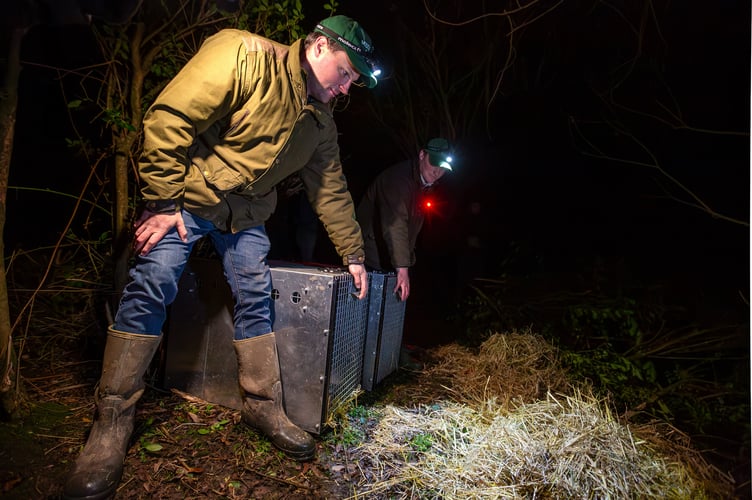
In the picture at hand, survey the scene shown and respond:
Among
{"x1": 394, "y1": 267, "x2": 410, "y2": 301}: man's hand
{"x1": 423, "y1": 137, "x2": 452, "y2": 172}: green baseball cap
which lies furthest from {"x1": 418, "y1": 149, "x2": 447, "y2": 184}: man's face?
{"x1": 394, "y1": 267, "x2": 410, "y2": 301}: man's hand

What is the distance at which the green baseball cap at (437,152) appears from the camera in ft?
11.5

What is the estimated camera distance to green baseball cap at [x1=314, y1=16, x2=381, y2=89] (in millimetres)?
1924

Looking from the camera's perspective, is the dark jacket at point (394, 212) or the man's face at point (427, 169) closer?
the dark jacket at point (394, 212)

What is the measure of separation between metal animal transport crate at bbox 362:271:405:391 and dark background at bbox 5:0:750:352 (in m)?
2.67

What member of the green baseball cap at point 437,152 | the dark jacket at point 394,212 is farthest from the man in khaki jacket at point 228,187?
the green baseball cap at point 437,152

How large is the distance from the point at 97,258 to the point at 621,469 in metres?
3.66

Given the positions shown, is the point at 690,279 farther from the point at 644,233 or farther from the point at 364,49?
the point at 364,49

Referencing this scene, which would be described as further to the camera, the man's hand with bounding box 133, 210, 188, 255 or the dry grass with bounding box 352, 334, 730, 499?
the dry grass with bounding box 352, 334, 730, 499

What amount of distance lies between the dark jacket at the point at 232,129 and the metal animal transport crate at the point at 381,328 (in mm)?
989

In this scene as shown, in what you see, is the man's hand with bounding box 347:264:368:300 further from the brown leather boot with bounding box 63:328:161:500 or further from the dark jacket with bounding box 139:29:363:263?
the brown leather boot with bounding box 63:328:161:500

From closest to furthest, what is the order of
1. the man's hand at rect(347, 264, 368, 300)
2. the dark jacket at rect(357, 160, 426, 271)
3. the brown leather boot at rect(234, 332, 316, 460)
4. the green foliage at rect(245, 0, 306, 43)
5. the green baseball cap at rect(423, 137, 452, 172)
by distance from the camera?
1. the brown leather boot at rect(234, 332, 316, 460)
2. the man's hand at rect(347, 264, 368, 300)
3. the green foliage at rect(245, 0, 306, 43)
4. the dark jacket at rect(357, 160, 426, 271)
5. the green baseball cap at rect(423, 137, 452, 172)

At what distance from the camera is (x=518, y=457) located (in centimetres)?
203

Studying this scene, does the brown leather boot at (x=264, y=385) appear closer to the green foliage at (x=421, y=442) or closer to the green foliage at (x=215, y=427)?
the green foliage at (x=215, y=427)

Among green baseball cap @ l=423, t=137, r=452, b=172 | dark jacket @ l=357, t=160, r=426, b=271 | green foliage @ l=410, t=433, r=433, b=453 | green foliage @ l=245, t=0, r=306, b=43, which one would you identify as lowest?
green foliage @ l=410, t=433, r=433, b=453
